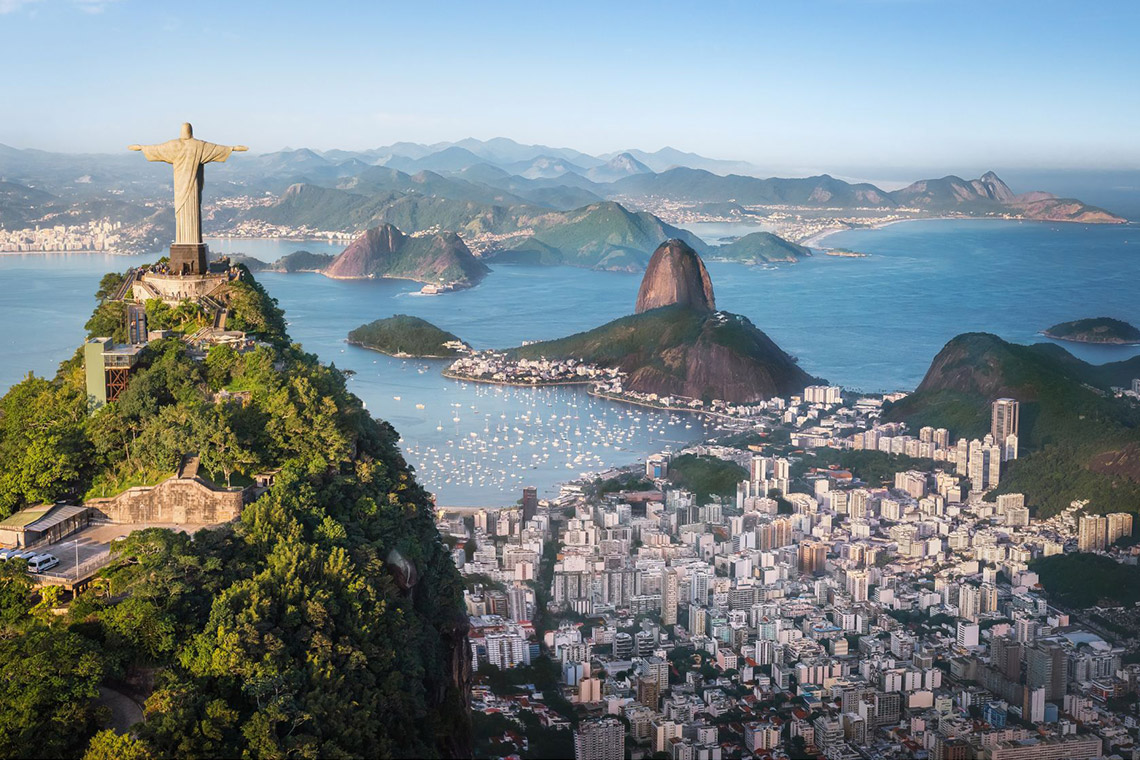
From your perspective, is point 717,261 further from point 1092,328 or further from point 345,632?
point 345,632

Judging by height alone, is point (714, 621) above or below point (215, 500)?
below

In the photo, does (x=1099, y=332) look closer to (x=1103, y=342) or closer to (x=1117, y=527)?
(x=1103, y=342)

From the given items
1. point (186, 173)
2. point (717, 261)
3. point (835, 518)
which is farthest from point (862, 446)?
point (717, 261)

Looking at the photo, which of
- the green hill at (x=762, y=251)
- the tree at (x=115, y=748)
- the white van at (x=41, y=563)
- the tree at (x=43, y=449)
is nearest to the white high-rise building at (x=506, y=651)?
the tree at (x=43, y=449)

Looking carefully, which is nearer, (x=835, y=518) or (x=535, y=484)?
(x=835, y=518)

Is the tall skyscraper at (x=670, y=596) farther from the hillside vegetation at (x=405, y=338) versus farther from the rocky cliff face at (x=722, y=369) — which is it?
the hillside vegetation at (x=405, y=338)
